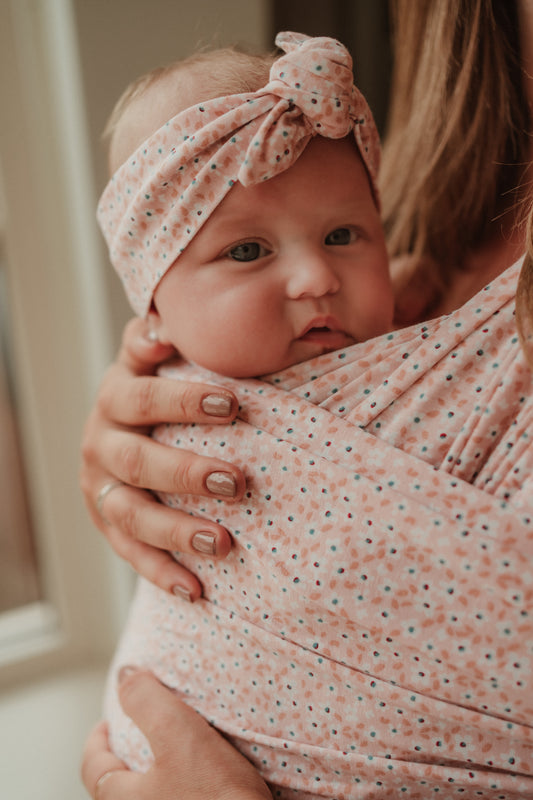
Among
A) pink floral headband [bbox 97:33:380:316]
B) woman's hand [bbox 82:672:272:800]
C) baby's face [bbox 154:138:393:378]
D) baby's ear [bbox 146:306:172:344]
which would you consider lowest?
woman's hand [bbox 82:672:272:800]

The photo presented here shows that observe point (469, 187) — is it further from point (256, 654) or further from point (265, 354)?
point (256, 654)

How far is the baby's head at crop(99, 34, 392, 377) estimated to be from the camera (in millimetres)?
708

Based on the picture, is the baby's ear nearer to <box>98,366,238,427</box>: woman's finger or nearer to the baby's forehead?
<box>98,366,238,427</box>: woman's finger

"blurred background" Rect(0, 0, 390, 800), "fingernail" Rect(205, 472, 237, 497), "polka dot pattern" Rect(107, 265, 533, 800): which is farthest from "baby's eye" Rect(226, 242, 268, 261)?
"blurred background" Rect(0, 0, 390, 800)

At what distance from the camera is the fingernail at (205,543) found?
0.74 m

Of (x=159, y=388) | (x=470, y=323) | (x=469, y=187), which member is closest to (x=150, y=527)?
(x=159, y=388)

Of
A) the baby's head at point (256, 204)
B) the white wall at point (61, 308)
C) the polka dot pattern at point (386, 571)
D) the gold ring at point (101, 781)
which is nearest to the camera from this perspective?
the polka dot pattern at point (386, 571)

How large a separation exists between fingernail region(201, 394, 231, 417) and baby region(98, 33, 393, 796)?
0.17ft

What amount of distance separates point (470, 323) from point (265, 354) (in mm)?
220

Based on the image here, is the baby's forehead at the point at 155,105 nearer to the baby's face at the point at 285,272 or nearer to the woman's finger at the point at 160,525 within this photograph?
the baby's face at the point at 285,272

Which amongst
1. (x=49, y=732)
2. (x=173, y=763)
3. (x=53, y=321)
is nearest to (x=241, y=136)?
(x=173, y=763)

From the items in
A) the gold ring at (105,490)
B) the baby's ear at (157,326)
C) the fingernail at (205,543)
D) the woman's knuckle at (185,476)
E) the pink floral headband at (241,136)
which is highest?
the pink floral headband at (241,136)

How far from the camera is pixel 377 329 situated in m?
0.81

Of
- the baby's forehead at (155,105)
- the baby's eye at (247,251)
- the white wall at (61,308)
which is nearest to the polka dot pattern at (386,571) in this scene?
the baby's eye at (247,251)
